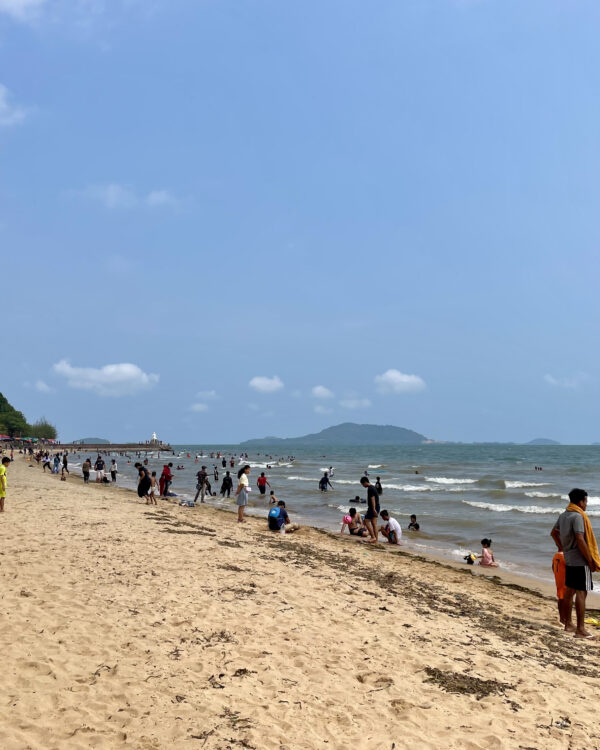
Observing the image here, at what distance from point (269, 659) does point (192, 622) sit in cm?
122

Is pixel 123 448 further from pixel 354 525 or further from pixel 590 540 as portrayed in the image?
pixel 590 540

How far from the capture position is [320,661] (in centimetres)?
552

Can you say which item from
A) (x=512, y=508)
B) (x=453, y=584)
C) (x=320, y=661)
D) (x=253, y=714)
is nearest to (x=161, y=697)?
(x=253, y=714)

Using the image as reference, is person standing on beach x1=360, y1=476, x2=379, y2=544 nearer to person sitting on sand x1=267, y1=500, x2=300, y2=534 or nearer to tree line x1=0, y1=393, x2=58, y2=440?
person sitting on sand x1=267, y1=500, x2=300, y2=534

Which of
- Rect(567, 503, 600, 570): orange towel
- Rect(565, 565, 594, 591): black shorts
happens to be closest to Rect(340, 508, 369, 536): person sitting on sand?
Rect(565, 565, 594, 591): black shorts

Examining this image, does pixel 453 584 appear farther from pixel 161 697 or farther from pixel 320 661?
pixel 161 697

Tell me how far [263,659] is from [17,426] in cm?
11414

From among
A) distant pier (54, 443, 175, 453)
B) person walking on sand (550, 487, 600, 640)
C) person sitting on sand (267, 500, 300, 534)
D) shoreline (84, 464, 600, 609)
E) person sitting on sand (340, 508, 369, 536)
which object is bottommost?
distant pier (54, 443, 175, 453)

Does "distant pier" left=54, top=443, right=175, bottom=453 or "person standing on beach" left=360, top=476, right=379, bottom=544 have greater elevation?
"person standing on beach" left=360, top=476, right=379, bottom=544

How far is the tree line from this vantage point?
103875mm

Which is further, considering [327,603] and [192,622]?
[327,603]

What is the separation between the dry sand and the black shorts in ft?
2.47

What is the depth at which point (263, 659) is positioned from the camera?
17.8 ft

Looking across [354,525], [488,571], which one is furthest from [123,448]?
[488,571]
